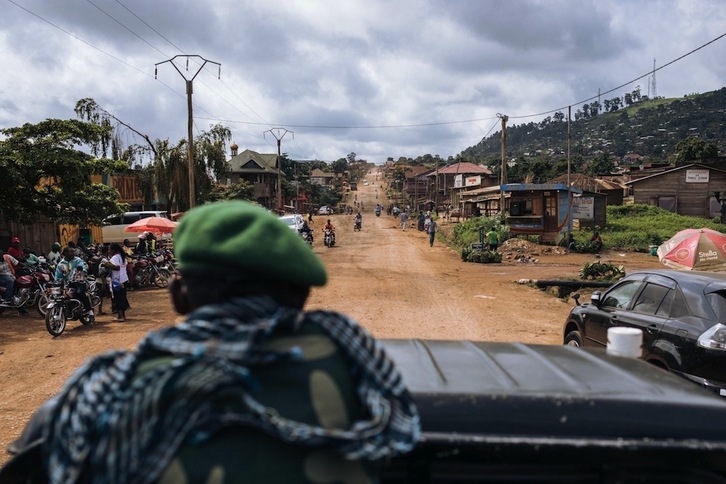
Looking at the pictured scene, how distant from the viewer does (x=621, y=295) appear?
7.02 metres

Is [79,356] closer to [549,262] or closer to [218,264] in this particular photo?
[218,264]

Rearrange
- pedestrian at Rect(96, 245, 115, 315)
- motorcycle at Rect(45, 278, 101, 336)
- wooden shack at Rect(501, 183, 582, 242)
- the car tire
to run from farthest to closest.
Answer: wooden shack at Rect(501, 183, 582, 242)
pedestrian at Rect(96, 245, 115, 315)
motorcycle at Rect(45, 278, 101, 336)
the car tire

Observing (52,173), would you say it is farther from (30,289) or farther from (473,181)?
(473,181)

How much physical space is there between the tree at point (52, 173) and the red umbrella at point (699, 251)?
14289 mm

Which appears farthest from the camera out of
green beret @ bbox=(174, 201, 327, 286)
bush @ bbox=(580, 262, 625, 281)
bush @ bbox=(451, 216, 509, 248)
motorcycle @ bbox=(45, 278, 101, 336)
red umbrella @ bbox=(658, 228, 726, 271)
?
bush @ bbox=(451, 216, 509, 248)

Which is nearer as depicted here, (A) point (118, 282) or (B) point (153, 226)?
(A) point (118, 282)

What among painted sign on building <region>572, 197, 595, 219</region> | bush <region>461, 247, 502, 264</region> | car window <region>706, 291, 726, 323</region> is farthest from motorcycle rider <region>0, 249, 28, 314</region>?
painted sign on building <region>572, 197, 595, 219</region>

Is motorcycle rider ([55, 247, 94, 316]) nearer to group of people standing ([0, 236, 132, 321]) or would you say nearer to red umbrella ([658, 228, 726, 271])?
group of people standing ([0, 236, 132, 321])

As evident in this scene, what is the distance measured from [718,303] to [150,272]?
15.3 m

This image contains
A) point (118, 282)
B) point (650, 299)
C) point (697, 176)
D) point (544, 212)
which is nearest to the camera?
point (650, 299)

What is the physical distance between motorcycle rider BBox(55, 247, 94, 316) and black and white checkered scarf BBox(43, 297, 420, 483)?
1066 centimetres

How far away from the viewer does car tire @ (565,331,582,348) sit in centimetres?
Answer: 750

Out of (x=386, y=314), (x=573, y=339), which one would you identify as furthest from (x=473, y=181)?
(x=573, y=339)

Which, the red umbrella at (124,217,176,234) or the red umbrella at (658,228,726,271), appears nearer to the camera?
the red umbrella at (658,228,726,271)
